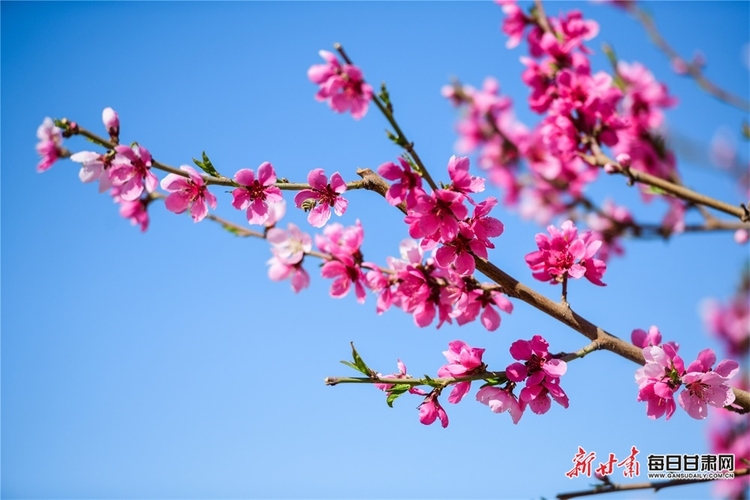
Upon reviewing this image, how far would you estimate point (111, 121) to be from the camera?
244 centimetres

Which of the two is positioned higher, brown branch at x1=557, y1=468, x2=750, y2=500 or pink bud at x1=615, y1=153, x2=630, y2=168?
pink bud at x1=615, y1=153, x2=630, y2=168

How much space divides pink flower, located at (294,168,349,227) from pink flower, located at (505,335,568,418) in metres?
0.95

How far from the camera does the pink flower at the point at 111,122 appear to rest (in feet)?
7.91

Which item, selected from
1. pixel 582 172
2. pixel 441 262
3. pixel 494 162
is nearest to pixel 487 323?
pixel 441 262

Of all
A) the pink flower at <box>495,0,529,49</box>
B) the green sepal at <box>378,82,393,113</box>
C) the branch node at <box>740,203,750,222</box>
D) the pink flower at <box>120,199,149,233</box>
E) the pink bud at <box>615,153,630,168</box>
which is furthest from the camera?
the pink flower at <box>495,0,529,49</box>

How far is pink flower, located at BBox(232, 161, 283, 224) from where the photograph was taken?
96.9 inches

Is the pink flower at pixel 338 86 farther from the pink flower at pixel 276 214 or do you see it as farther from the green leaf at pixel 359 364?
the green leaf at pixel 359 364

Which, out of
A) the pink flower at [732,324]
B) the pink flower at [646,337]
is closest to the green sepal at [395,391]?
the pink flower at [646,337]

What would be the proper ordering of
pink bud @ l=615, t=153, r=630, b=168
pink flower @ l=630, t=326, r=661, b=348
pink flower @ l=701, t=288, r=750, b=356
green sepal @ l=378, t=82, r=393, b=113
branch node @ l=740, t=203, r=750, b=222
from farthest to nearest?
pink flower @ l=701, t=288, r=750, b=356, pink bud @ l=615, t=153, r=630, b=168, branch node @ l=740, t=203, r=750, b=222, pink flower @ l=630, t=326, r=661, b=348, green sepal @ l=378, t=82, r=393, b=113

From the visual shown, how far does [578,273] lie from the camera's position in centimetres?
250

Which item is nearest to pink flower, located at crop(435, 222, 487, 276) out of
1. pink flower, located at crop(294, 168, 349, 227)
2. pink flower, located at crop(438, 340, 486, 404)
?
pink flower, located at crop(438, 340, 486, 404)

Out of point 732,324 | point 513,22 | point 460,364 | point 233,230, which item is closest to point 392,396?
point 460,364

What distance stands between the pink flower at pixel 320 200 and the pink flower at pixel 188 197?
15.5 inches

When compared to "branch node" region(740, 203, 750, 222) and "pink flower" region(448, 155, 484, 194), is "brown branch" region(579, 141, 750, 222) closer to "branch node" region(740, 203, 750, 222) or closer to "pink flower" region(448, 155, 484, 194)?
"branch node" region(740, 203, 750, 222)
